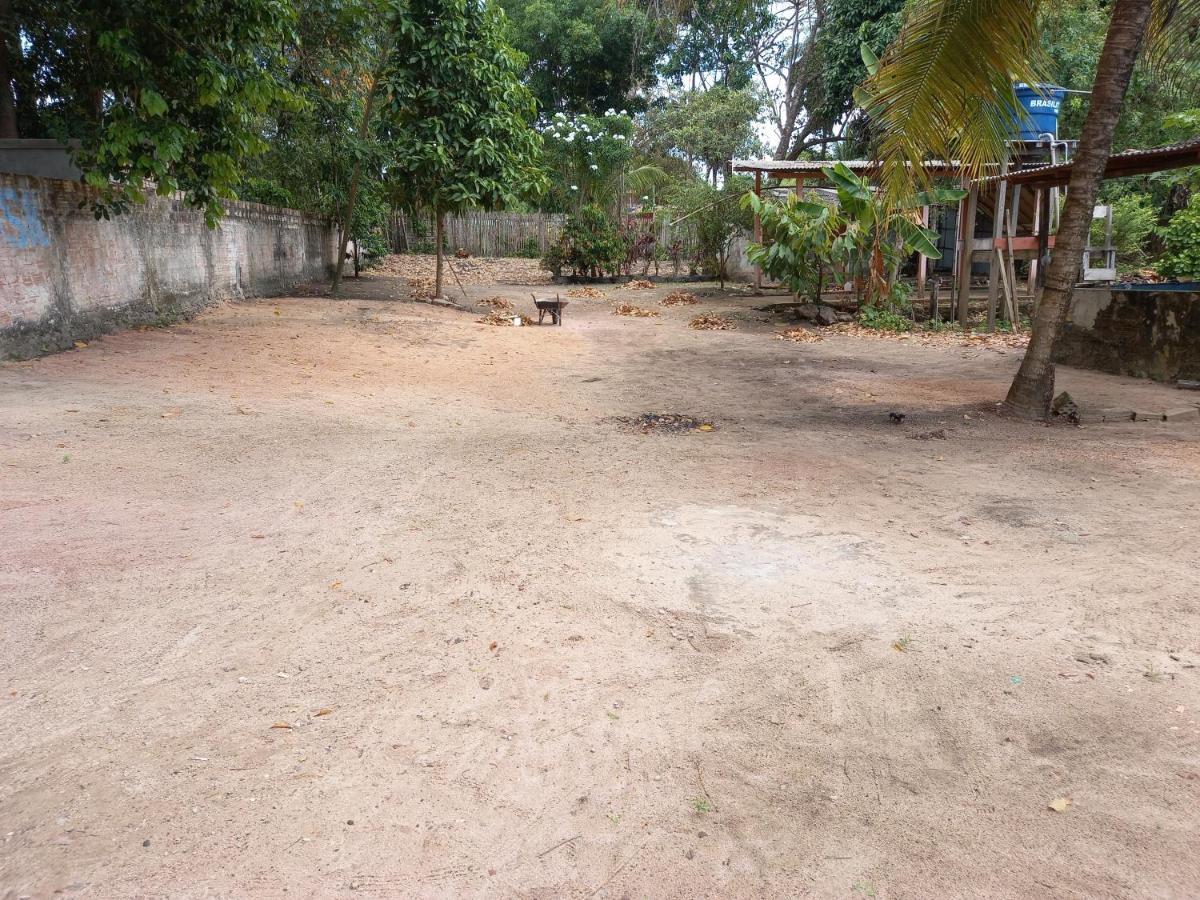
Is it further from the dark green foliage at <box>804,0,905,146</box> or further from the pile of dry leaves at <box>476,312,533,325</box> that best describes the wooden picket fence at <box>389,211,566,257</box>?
the pile of dry leaves at <box>476,312,533,325</box>

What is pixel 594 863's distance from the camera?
227cm

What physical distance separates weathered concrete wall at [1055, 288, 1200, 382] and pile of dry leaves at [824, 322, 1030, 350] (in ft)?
5.78

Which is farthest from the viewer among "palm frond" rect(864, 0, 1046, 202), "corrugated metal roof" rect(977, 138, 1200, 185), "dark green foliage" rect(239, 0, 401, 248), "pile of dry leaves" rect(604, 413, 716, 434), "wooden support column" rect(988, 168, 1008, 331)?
"wooden support column" rect(988, 168, 1008, 331)

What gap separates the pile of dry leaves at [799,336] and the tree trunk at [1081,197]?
6.09m

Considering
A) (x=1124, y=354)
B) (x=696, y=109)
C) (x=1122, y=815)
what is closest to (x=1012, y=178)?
(x=1124, y=354)

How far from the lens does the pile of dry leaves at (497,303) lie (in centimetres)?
1703

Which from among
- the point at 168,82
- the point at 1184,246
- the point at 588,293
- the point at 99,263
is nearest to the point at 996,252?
the point at 1184,246

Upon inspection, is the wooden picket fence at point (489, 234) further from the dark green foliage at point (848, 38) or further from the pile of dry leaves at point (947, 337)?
the pile of dry leaves at point (947, 337)

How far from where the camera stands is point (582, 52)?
2825 centimetres

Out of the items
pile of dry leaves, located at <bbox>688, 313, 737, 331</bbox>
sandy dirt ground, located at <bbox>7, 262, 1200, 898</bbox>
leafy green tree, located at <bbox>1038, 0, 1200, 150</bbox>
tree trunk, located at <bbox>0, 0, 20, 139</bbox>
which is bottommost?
sandy dirt ground, located at <bbox>7, 262, 1200, 898</bbox>

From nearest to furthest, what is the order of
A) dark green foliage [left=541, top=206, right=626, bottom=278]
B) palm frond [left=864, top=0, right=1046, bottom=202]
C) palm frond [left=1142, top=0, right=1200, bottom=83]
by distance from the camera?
palm frond [left=864, top=0, right=1046, bottom=202]
palm frond [left=1142, top=0, right=1200, bottom=83]
dark green foliage [left=541, top=206, right=626, bottom=278]

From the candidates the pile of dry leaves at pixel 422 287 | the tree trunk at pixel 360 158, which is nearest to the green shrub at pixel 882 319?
the pile of dry leaves at pixel 422 287

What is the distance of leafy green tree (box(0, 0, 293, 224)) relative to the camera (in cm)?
768

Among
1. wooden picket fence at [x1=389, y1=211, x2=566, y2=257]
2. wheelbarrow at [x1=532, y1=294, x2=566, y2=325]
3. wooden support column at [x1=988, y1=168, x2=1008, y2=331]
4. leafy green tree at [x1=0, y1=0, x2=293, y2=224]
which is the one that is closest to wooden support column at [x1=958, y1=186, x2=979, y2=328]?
wooden support column at [x1=988, y1=168, x2=1008, y2=331]
